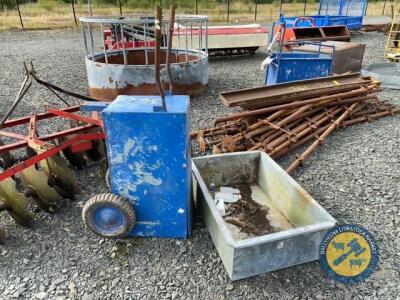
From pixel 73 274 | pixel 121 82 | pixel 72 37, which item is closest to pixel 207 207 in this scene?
pixel 73 274

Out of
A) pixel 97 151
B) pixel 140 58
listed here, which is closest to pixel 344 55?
pixel 140 58

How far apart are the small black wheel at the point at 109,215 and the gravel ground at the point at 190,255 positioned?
16cm

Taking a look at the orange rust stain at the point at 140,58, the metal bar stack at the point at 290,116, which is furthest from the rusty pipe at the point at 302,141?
the orange rust stain at the point at 140,58

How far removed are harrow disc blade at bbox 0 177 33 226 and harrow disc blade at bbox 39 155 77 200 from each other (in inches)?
16.9

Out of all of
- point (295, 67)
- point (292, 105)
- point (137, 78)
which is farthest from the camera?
point (295, 67)

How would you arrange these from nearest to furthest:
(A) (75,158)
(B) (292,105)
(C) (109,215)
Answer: (C) (109,215)
(A) (75,158)
(B) (292,105)

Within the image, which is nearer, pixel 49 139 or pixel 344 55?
pixel 49 139

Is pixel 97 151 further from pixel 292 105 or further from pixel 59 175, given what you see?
pixel 292 105

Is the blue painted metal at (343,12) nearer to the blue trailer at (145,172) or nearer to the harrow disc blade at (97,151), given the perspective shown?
the harrow disc blade at (97,151)

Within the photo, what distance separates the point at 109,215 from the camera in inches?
114

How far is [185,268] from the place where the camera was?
2775 mm

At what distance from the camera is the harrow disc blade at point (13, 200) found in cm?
306

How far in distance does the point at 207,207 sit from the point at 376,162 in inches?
108

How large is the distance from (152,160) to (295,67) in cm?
503
